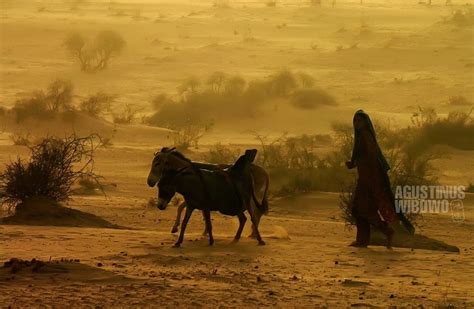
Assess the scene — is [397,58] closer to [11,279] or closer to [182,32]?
[182,32]

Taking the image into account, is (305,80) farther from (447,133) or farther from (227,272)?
(227,272)

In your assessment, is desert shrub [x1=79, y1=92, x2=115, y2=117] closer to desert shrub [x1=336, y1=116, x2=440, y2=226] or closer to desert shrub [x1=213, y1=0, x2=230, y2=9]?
desert shrub [x1=336, y1=116, x2=440, y2=226]

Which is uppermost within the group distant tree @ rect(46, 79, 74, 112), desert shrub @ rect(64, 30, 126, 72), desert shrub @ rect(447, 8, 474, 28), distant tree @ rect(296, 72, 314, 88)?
desert shrub @ rect(447, 8, 474, 28)

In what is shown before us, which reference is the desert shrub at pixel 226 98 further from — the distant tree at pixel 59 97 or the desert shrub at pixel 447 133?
the desert shrub at pixel 447 133

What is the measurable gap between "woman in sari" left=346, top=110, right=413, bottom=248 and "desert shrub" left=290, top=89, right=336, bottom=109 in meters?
22.5

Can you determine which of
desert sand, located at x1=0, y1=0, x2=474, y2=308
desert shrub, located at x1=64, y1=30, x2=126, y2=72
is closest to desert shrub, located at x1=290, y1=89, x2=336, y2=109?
desert sand, located at x1=0, y1=0, x2=474, y2=308

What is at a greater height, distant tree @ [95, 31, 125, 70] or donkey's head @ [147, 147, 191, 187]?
distant tree @ [95, 31, 125, 70]

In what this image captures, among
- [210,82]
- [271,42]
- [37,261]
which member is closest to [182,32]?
[271,42]

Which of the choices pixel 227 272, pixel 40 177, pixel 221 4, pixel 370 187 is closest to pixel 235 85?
pixel 40 177

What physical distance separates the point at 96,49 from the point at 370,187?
33.6 meters

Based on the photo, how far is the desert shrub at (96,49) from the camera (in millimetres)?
45688

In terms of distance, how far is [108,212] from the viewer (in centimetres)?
1870

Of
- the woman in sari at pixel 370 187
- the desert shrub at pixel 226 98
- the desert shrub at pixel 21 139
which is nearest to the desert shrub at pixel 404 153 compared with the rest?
the woman in sari at pixel 370 187

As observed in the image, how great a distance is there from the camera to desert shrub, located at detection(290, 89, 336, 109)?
37.0m
